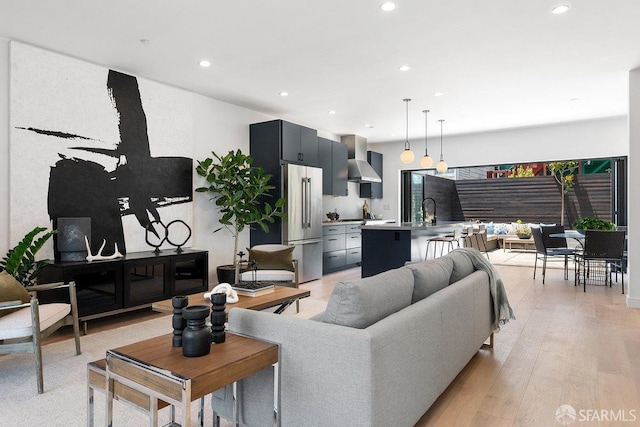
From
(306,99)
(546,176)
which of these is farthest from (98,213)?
(546,176)

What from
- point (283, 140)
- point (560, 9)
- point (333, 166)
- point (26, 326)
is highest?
point (560, 9)

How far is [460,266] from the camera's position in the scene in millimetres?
2949

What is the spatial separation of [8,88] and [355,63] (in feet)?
10.9

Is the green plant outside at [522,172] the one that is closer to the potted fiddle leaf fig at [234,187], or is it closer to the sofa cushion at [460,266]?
the potted fiddle leaf fig at [234,187]

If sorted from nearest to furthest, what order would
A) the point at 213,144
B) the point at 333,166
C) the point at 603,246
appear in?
the point at 603,246 < the point at 213,144 < the point at 333,166

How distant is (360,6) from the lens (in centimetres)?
312

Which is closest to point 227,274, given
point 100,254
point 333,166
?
point 100,254

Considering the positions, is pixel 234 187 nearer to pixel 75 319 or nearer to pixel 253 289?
pixel 253 289

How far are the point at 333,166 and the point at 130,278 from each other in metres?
4.29

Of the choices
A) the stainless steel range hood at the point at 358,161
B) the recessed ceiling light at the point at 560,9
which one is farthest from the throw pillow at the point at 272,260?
the stainless steel range hood at the point at 358,161

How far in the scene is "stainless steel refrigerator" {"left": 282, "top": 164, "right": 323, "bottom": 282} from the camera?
605 centimetres

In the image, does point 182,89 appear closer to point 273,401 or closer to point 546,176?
point 273,401

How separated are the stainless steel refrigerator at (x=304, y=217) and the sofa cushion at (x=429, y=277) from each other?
350 centimetres

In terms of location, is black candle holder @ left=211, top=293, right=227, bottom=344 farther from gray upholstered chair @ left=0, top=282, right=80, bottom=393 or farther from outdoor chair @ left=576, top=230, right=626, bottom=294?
outdoor chair @ left=576, top=230, right=626, bottom=294
